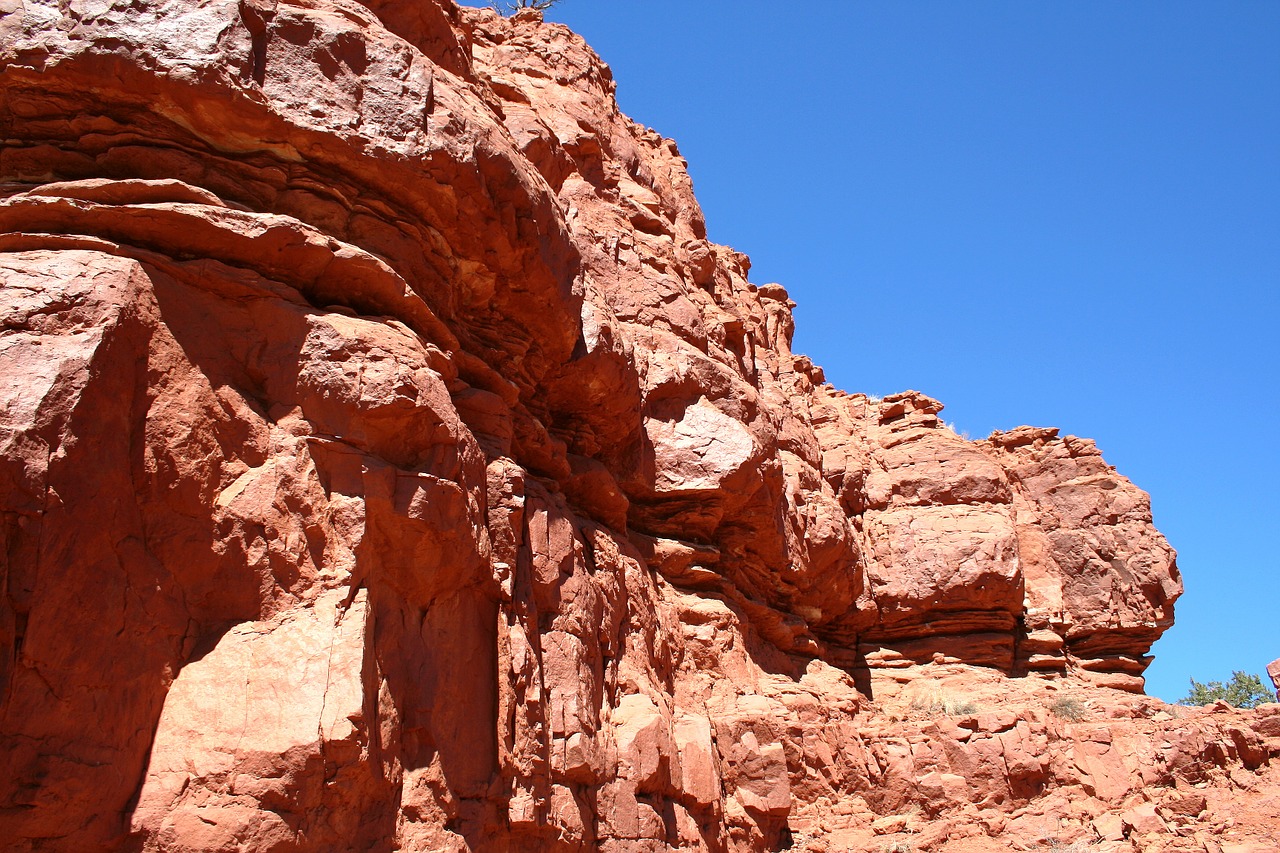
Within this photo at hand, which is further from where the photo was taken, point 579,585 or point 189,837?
point 579,585

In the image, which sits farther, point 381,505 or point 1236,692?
point 1236,692

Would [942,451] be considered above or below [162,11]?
above

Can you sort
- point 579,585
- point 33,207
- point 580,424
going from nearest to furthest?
point 33,207 < point 579,585 < point 580,424

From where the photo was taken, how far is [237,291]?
25.0 feet

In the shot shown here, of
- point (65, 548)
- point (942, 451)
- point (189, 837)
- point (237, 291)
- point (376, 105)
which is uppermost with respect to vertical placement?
point (942, 451)

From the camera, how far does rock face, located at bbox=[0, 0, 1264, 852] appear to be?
6148 mm

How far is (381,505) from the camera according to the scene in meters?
7.57

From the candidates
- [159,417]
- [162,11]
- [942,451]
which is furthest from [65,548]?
[942,451]

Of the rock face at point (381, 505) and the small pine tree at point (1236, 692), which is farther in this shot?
the small pine tree at point (1236, 692)

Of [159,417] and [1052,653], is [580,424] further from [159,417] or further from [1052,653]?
[1052,653]

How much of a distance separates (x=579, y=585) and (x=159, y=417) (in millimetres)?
4608

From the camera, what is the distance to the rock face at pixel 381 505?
615cm

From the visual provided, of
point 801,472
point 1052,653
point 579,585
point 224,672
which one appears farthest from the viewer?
point 1052,653

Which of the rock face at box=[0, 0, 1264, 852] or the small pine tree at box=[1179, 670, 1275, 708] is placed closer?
the rock face at box=[0, 0, 1264, 852]
